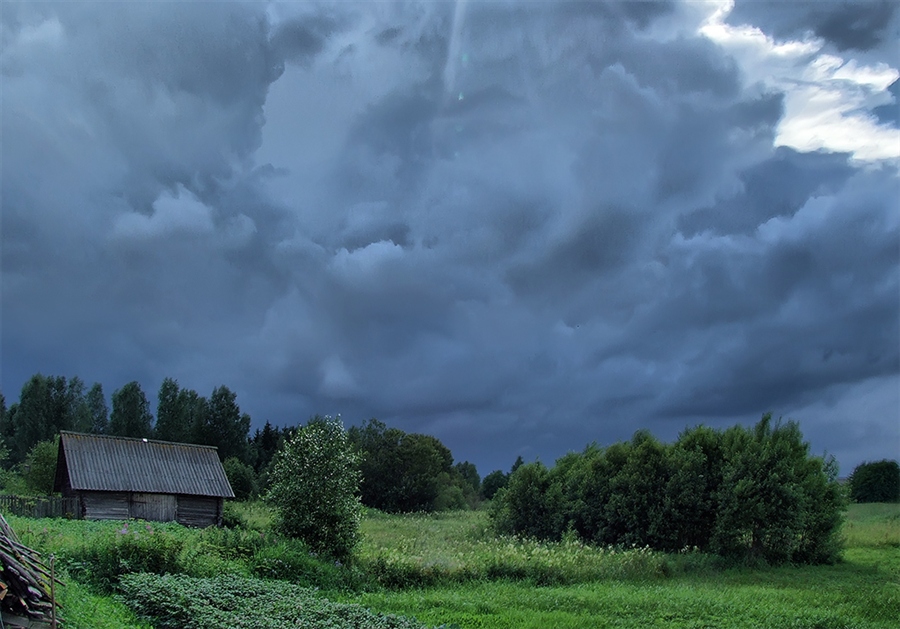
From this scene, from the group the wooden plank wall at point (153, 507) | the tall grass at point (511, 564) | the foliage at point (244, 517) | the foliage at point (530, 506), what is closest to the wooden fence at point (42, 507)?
the wooden plank wall at point (153, 507)

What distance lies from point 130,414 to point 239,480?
21188 millimetres

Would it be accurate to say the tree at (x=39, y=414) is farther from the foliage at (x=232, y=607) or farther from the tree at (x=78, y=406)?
the foliage at (x=232, y=607)

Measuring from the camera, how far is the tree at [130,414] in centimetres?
7206

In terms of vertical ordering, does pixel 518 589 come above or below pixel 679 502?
below

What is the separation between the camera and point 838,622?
15.1 metres

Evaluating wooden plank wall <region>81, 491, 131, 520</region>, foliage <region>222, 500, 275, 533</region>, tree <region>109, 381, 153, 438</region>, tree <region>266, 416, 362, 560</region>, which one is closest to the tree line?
tree <region>109, 381, 153, 438</region>

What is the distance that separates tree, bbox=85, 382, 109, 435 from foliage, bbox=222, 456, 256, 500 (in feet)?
78.3

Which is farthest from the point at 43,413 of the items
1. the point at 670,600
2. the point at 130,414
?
the point at 670,600

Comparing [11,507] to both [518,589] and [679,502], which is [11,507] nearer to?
[518,589]

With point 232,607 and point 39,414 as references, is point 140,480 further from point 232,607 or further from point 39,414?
point 39,414

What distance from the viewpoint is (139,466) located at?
1442 inches

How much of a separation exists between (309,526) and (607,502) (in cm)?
1384

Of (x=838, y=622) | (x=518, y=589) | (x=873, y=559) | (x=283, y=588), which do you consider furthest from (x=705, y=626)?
(x=873, y=559)

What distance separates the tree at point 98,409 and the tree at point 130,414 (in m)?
1.90
